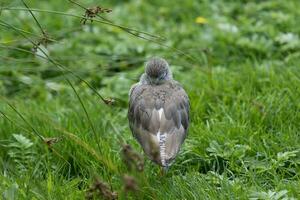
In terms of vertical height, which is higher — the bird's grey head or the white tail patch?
the bird's grey head

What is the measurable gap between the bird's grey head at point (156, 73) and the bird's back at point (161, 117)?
0.08 metres

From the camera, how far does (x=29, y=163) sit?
5547 millimetres

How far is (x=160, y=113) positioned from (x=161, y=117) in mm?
51

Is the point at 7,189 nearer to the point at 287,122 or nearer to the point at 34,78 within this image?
the point at 287,122

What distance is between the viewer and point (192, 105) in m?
6.34

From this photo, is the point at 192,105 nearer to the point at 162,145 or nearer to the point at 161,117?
the point at 161,117

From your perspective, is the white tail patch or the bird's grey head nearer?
the white tail patch

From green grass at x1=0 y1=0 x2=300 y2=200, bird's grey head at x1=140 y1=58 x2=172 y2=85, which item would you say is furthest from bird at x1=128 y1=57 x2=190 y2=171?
green grass at x1=0 y1=0 x2=300 y2=200

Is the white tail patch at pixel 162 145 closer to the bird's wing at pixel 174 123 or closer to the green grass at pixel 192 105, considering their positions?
the bird's wing at pixel 174 123

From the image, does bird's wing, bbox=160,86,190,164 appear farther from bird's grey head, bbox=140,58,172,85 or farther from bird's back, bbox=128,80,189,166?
bird's grey head, bbox=140,58,172,85

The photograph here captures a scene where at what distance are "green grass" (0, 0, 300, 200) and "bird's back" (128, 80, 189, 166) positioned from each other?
21 cm

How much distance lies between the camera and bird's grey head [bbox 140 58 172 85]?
586 centimetres

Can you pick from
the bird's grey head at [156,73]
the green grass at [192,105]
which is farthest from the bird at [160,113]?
the green grass at [192,105]

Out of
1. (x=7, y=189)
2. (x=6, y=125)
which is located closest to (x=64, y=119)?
(x=6, y=125)
